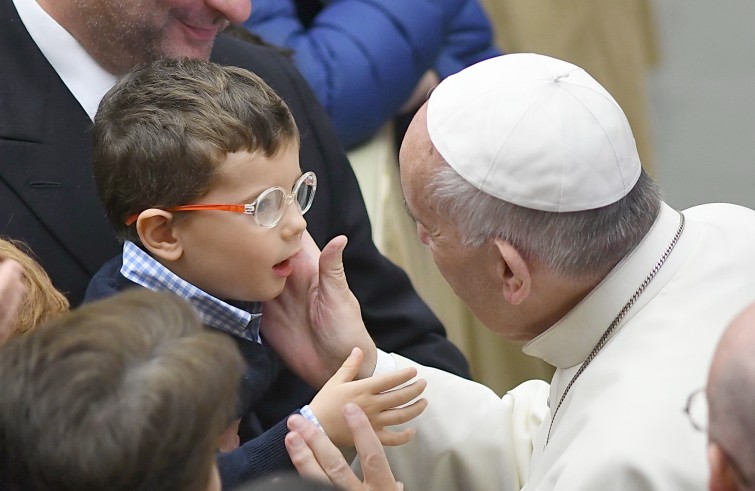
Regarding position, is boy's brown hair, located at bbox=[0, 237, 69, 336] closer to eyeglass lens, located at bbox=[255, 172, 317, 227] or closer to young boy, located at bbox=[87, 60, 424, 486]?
young boy, located at bbox=[87, 60, 424, 486]

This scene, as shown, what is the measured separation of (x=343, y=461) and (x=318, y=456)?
0.04 meters

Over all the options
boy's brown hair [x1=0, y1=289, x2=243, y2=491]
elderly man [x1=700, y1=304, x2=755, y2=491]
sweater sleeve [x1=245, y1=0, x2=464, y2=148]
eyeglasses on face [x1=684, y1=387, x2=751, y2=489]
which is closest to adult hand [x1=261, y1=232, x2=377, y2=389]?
eyeglasses on face [x1=684, y1=387, x2=751, y2=489]

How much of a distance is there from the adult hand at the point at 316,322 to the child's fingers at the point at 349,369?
145 millimetres

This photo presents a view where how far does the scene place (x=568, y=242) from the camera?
1824mm

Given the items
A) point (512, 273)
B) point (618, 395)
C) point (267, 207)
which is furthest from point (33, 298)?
point (618, 395)

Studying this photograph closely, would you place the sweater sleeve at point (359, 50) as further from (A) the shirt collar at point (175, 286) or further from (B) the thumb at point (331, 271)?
(A) the shirt collar at point (175, 286)

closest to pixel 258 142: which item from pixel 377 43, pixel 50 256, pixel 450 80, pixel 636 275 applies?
pixel 450 80

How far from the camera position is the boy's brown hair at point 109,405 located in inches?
48.1

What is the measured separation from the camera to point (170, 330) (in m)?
1.33

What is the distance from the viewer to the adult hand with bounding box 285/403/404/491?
6.04 feet

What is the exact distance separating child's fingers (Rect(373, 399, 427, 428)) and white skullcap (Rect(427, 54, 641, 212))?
0.38m

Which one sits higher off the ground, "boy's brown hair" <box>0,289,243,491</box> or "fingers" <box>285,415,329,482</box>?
"boy's brown hair" <box>0,289,243,491</box>

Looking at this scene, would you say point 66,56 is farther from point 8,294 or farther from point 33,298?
point 8,294

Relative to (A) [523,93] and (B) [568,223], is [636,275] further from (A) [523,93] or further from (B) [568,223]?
(A) [523,93]
